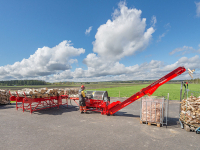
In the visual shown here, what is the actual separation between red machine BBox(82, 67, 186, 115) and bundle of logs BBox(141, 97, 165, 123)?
59 cm

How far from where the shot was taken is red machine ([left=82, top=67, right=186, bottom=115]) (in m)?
6.72

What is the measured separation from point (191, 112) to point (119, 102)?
13.6 ft

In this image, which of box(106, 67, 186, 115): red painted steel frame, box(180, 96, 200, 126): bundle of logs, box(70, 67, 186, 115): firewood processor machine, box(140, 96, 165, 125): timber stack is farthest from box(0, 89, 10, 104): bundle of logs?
box(180, 96, 200, 126): bundle of logs

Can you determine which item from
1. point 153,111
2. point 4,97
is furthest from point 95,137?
point 4,97

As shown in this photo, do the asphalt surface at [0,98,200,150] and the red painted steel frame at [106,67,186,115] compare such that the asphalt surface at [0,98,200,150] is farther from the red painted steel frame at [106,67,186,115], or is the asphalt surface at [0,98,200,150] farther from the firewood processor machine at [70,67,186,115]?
the red painted steel frame at [106,67,186,115]

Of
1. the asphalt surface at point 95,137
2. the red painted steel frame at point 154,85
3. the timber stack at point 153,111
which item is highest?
the red painted steel frame at point 154,85

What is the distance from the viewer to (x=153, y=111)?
6.99 metres

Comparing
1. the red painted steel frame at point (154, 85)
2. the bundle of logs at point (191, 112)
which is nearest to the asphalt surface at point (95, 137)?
the bundle of logs at point (191, 112)

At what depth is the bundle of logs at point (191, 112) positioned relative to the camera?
240 inches

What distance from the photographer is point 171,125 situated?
707 centimetres

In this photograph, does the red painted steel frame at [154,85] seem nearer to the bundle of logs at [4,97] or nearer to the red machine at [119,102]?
the red machine at [119,102]

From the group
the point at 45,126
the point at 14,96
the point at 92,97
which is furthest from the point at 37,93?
the point at 92,97

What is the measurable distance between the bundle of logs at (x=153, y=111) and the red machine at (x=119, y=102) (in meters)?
0.59

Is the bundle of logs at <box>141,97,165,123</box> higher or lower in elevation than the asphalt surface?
higher
